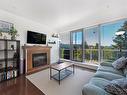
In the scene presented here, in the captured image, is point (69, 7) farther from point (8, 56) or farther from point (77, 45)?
point (8, 56)

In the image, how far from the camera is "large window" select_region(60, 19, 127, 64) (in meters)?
3.71

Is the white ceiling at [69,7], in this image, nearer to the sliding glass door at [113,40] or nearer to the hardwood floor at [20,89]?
the sliding glass door at [113,40]

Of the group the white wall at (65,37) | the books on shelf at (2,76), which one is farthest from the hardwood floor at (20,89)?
the white wall at (65,37)

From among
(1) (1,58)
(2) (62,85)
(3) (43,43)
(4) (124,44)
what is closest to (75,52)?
(3) (43,43)

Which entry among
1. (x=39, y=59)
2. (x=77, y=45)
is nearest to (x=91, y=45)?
(x=77, y=45)

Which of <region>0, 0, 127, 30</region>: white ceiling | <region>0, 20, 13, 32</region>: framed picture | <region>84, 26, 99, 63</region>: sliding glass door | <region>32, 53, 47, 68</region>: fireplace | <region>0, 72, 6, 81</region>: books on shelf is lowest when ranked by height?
<region>0, 72, 6, 81</region>: books on shelf

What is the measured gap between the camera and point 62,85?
2.66 m

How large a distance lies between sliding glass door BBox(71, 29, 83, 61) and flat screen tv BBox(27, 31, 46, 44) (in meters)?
1.87

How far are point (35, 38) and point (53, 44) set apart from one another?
5.07ft

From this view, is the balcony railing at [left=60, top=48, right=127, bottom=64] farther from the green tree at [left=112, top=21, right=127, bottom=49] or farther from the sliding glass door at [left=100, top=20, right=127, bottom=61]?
the green tree at [left=112, top=21, right=127, bottom=49]

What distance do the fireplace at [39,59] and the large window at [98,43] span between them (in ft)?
5.72

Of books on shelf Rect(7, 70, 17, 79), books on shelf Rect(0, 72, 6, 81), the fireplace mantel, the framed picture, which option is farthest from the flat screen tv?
books on shelf Rect(0, 72, 6, 81)

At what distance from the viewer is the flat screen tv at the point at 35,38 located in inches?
158

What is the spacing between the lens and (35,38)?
14.1ft
